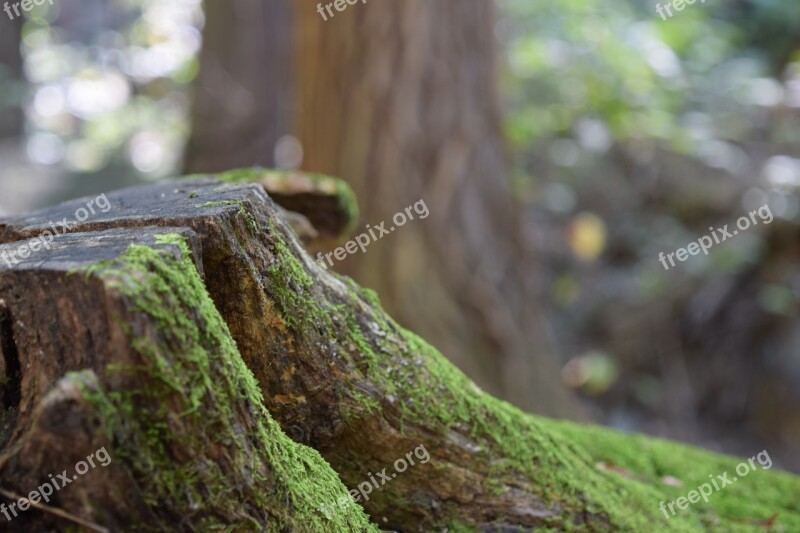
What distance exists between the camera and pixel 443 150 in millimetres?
4230

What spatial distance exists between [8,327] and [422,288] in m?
2.99

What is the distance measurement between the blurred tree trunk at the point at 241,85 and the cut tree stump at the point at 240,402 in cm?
501

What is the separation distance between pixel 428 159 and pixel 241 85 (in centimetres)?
369

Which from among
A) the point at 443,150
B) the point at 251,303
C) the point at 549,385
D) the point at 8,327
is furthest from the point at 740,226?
the point at 8,327

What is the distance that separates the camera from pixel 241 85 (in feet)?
23.6

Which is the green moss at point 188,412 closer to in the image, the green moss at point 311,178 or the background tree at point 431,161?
the green moss at point 311,178

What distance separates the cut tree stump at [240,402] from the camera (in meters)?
1.07

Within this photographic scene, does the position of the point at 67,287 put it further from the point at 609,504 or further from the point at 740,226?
the point at 740,226

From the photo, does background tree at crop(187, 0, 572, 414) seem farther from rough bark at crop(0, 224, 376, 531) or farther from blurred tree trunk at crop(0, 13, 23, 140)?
blurred tree trunk at crop(0, 13, 23, 140)

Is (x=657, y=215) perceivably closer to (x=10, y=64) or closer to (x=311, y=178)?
(x=311, y=178)

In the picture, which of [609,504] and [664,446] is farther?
[664,446]

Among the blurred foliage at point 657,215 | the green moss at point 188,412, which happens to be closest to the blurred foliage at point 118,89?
the blurred foliage at point 657,215

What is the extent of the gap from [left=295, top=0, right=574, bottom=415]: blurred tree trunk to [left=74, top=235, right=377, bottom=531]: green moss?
2.88m

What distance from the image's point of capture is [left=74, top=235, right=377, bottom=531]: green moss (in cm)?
107
